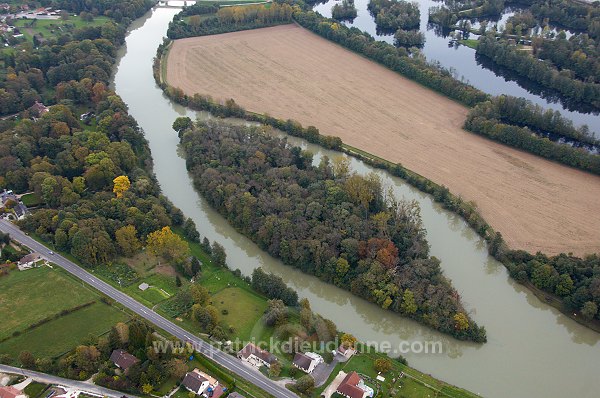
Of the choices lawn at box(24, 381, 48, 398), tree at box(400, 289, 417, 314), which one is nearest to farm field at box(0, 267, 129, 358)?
lawn at box(24, 381, 48, 398)

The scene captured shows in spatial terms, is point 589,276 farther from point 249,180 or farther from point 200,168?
point 200,168

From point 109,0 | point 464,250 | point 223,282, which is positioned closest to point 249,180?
point 223,282

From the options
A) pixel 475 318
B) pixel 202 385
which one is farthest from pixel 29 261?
pixel 475 318

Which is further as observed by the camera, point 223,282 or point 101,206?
point 101,206

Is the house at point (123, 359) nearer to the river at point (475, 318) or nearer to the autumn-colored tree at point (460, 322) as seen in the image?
the river at point (475, 318)

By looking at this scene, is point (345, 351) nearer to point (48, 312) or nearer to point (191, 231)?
point (191, 231)

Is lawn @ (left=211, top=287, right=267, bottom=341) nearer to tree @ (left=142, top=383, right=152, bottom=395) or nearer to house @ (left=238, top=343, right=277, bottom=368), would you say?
house @ (left=238, top=343, right=277, bottom=368)
